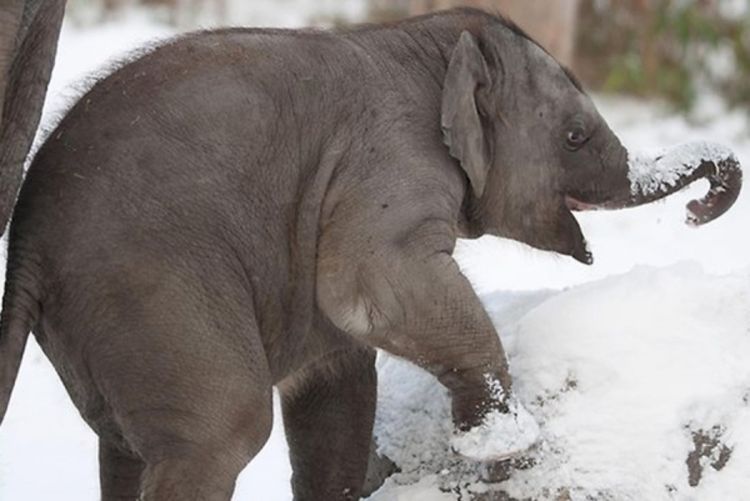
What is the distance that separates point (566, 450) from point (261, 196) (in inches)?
41.8

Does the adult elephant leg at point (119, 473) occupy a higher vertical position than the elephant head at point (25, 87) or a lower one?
lower

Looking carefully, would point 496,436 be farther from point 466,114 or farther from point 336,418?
point 466,114

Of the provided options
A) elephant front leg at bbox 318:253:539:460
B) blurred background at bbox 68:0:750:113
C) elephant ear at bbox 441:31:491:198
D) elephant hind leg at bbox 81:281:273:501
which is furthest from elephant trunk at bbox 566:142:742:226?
blurred background at bbox 68:0:750:113

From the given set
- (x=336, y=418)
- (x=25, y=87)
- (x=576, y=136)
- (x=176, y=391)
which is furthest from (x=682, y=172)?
(x=25, y=87)

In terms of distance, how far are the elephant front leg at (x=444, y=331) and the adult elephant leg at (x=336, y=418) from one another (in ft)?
1.71

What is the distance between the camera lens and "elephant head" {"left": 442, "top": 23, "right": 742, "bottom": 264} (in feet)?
16.4

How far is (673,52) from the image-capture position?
13.2m

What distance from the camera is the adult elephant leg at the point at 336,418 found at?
532 cm

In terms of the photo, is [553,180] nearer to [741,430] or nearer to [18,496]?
[741,430]

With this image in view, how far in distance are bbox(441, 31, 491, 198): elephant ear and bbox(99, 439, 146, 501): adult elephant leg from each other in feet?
3.80

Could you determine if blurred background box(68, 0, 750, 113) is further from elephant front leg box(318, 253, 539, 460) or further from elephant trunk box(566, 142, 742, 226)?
elephant front leg box(318, 253, 539, 460)

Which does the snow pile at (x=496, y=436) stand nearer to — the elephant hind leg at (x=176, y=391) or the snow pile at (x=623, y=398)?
the snow pile at (x=623, y=398)

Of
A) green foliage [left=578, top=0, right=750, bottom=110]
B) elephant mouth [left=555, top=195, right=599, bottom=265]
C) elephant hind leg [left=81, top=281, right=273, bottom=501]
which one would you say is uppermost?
elephant hind leg [left=81, top=281, right=273, bottom=501]

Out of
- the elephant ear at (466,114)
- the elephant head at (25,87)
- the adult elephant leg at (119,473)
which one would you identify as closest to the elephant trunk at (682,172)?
the elephant ear at (466,114)
